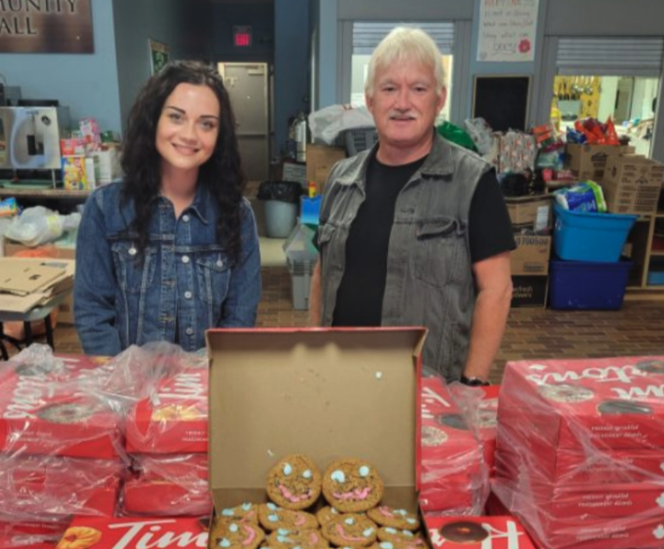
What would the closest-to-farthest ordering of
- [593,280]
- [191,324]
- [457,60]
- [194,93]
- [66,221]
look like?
[194,93] < [191,324] < [66,221] < [593,280] < [457,60]

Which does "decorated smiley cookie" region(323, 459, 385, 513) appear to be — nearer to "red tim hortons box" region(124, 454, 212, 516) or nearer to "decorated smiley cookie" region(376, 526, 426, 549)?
"decorated smiley cookie" region(376, 526, 426, 549)

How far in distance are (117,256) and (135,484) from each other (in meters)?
0.71

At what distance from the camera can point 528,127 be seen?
565 cm

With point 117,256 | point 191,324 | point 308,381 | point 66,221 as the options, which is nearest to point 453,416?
point 308,381

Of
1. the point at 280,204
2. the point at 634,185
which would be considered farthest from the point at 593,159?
the point at 280,204

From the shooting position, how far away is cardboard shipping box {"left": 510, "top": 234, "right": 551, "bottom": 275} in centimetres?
479

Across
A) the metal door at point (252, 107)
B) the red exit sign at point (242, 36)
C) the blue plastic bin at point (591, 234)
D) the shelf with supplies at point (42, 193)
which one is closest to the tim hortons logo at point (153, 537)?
the shelf with supplies at point (42, 193)

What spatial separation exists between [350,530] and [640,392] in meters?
0.51

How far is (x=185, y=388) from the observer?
111 centimetres

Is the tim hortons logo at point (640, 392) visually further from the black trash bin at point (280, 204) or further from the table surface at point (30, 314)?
the black trash bin at point (280, 204)

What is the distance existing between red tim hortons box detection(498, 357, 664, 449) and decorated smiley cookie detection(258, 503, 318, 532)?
0.37 metres

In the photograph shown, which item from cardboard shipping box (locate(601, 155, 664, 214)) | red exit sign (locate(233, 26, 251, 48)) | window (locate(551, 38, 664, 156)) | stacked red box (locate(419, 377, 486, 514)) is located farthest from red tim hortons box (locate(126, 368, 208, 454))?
red exit sign (locate(233, 26, 251, 48))

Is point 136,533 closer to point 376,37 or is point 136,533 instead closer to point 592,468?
point 592,468

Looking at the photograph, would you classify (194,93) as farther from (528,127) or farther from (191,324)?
(528,127)
